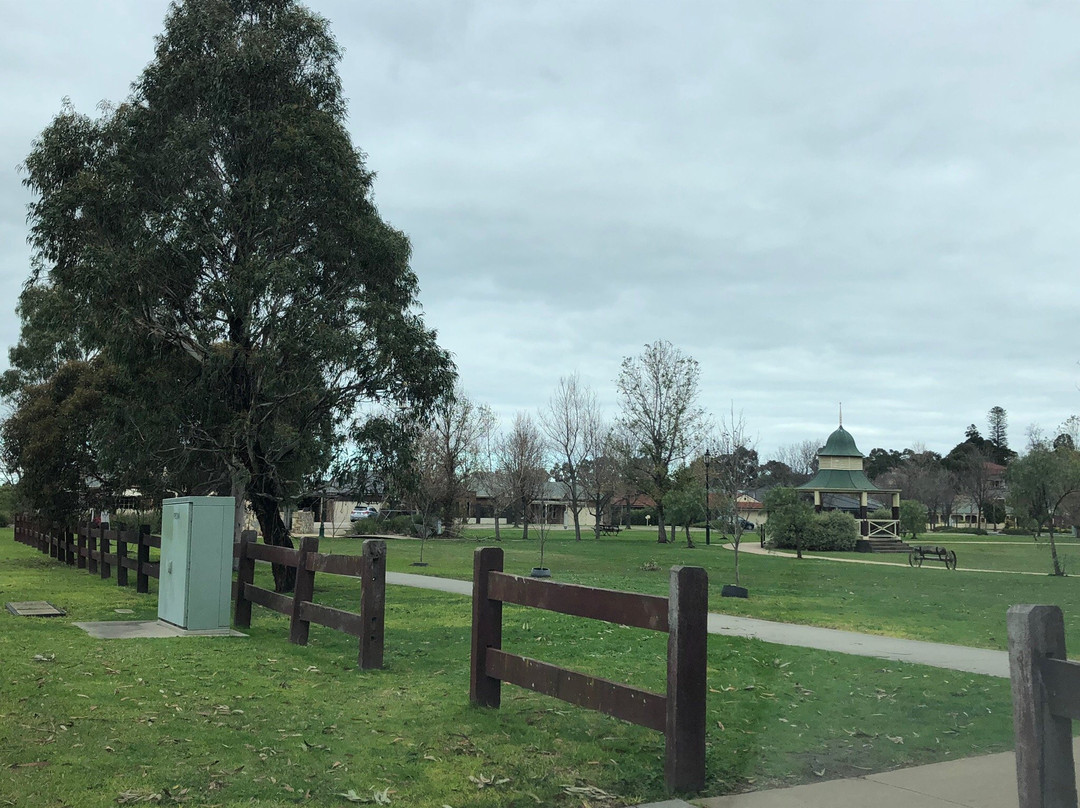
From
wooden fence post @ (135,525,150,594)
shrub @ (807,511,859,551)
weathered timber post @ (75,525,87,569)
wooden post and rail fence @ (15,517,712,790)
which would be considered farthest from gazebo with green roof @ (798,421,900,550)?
wooden post and rail fence @ (15,517,712,790)

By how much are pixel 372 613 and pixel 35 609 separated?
6719 mm

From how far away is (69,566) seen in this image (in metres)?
24.5

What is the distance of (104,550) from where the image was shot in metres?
20.0

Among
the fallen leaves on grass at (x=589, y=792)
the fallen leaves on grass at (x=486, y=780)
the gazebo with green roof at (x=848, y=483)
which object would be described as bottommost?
the fallen leaves on grass at (x=589, y=792)

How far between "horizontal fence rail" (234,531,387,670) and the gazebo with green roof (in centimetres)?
4649

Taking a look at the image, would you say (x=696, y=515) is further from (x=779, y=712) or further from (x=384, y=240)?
(x=779, y=712)

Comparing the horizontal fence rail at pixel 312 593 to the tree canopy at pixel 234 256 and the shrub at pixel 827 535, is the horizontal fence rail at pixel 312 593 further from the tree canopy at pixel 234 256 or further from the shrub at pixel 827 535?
the shrub at pixel 827 535

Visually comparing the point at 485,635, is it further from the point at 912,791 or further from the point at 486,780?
the point at 912,791

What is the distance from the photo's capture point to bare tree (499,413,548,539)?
56.1 m

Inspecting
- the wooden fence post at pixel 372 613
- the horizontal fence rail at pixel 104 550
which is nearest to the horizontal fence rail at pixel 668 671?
the wooden fence post at pixel 372 613

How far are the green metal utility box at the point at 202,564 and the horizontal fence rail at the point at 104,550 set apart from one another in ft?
11.0

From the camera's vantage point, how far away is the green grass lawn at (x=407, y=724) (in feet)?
16.7

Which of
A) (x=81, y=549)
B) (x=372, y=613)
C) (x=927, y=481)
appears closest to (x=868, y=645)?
(x=372, y=613)

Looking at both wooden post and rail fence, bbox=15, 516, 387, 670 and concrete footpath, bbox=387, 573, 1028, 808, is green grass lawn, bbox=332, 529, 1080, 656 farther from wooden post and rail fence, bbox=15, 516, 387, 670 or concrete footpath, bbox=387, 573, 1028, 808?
wooden post and rail fence, bbox=15, 516, 387, 670
